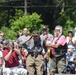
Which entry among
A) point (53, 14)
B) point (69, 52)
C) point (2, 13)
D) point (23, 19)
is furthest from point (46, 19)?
point (69, 52)

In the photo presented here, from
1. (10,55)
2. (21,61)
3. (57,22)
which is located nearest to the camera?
(10,55)

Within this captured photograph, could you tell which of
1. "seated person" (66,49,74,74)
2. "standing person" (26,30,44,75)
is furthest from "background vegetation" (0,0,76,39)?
"standing person" (26,30,44,75)

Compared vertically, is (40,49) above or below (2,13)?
above

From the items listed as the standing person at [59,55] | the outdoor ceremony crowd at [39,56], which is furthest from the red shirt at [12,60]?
the standing person at [59,55]

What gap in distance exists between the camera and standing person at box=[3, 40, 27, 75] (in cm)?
1414

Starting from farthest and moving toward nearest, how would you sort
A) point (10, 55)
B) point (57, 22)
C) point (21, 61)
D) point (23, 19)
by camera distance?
point (57, 22) < point (23, 19) < point (21, 61) < point (10, 55)

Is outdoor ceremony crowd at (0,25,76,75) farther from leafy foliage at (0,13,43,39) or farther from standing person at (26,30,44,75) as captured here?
leafy foliage at (0,13,43,39)

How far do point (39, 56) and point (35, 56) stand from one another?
123 mm

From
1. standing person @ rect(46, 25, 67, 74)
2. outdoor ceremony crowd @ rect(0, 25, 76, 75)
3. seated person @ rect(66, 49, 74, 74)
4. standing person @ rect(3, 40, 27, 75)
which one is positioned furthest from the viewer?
seated person @ rect(66, 49, 74, 74)

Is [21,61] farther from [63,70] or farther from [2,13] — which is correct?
[2,13]

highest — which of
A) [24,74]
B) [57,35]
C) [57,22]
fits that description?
[57,35]

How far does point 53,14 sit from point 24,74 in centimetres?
3385

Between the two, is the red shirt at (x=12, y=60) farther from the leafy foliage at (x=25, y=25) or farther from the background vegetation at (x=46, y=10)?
the background vegetation at (x=46, y=10)

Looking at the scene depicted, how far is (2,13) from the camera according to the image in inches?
1873
